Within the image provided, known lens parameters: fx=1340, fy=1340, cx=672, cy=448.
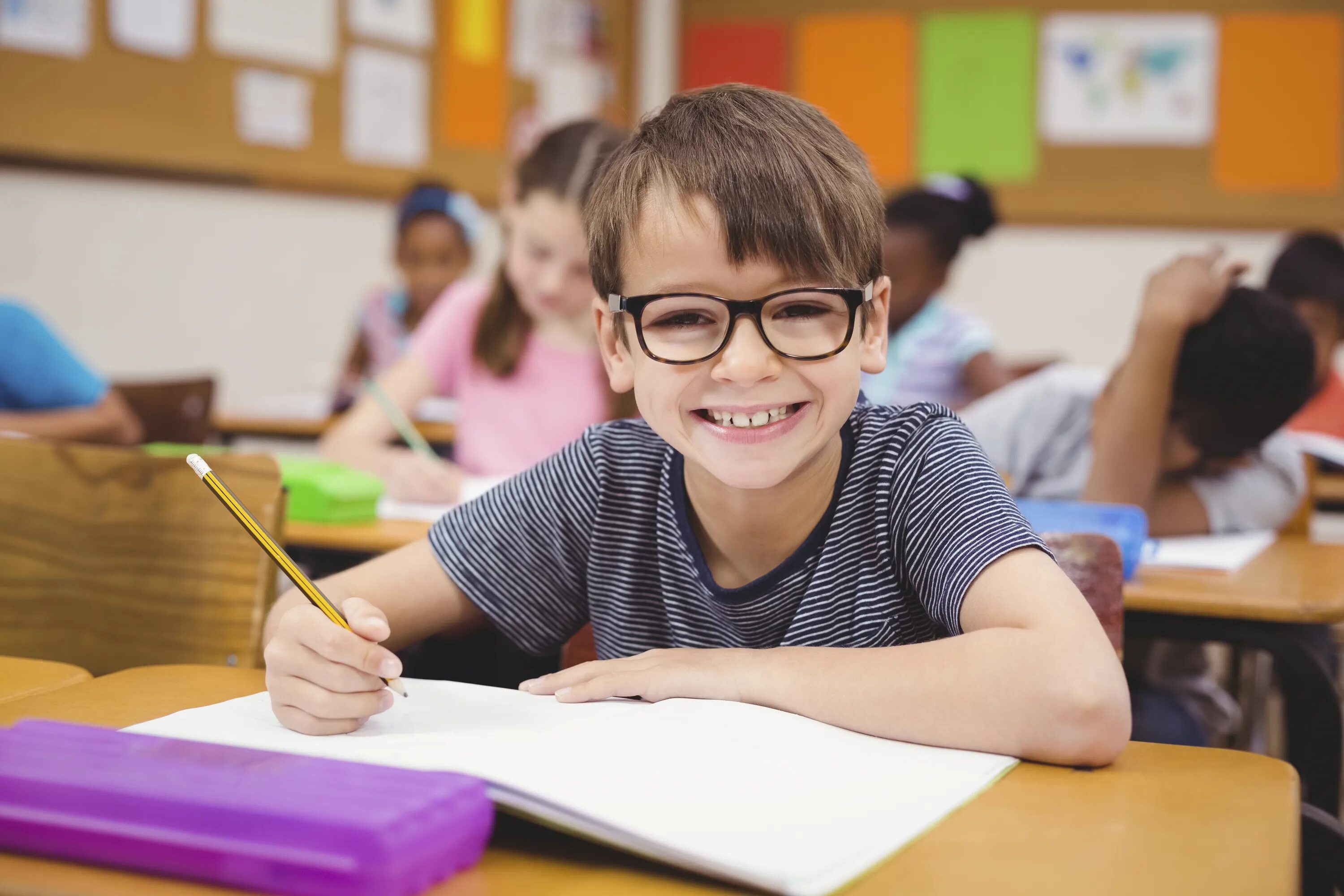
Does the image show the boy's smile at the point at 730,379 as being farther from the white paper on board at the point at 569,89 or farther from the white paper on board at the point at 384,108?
the white paper on board at the point at 569,89

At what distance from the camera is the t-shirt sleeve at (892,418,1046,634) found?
930 mm

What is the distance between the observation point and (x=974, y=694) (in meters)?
0.81

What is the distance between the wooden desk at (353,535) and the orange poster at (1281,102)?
4.05 meters

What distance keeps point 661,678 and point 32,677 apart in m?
0.45

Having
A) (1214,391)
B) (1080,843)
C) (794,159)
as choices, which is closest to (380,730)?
(1080,843)

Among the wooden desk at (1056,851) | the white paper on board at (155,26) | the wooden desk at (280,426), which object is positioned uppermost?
the white paper on board at (155,26)

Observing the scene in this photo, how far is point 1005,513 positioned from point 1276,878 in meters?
0.37

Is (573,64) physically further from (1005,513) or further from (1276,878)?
(1276,878)

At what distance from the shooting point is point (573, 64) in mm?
5242

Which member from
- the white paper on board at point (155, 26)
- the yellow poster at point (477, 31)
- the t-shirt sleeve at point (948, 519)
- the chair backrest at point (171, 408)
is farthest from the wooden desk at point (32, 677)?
the yellow poster at point (477, 31)

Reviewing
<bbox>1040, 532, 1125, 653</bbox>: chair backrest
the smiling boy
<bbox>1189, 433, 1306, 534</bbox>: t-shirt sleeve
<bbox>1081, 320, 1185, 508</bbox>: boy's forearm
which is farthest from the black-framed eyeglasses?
<bbox>1189, 433, 1306, 534</bbox>: t-shirt sleeve

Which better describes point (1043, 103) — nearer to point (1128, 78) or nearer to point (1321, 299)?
point (1128, 78)

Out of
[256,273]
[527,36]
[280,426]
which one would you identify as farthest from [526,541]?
[527,36]

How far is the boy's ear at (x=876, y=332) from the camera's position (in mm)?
1055
